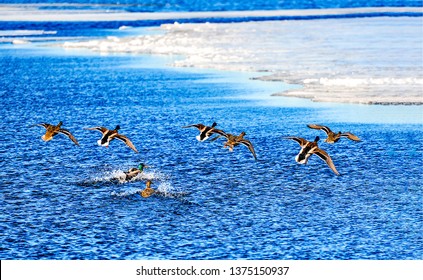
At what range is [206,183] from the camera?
69.7 feet

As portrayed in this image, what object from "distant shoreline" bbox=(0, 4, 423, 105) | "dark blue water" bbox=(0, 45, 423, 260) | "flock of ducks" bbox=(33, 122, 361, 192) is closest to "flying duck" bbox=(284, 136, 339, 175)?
"flock of ducks" bbox=(33, 122, 361, 192)

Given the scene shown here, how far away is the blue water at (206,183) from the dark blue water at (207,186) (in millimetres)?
41

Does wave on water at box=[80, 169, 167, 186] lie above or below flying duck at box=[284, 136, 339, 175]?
above

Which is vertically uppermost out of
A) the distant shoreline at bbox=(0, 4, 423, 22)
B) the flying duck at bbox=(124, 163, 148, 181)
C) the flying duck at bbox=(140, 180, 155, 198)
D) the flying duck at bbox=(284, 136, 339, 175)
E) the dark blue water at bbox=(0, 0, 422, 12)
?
the dark blue water at bbox=(0, 0, 422, 12)

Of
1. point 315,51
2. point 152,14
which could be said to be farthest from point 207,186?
point 152,14

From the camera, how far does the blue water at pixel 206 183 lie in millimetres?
16719

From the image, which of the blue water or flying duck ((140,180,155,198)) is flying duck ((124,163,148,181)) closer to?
the blue water

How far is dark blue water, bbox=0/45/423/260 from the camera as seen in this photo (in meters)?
16.7

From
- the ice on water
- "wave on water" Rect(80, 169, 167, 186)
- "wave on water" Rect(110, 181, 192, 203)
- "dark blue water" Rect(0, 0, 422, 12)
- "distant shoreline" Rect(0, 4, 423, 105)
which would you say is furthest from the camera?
"dark blue water" Rect(0, 0, 422, 12)

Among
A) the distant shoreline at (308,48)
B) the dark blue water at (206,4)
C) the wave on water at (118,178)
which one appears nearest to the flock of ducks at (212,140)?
the wave on water at (118,178)

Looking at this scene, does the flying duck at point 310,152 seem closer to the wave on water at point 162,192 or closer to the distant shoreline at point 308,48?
the wave on water at point 162,192

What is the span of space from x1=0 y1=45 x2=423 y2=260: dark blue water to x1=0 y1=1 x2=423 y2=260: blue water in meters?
0.04

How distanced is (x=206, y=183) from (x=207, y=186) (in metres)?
0.27
